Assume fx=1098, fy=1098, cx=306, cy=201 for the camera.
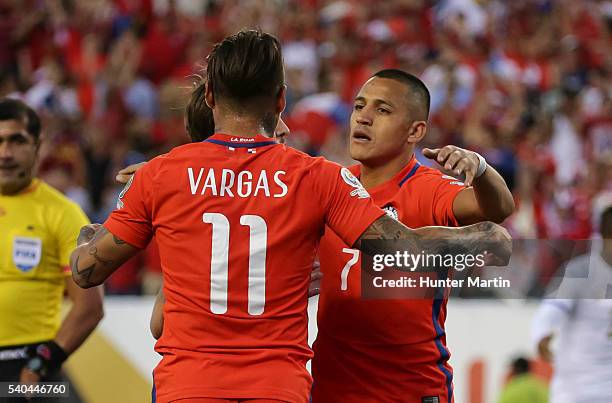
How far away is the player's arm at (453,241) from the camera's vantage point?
11.7ft

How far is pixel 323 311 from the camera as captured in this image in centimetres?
436

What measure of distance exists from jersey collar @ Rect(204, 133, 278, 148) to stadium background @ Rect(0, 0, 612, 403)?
15.3 feet

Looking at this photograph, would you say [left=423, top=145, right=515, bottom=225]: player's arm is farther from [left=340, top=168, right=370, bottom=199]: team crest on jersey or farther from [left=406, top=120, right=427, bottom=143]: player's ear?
[left=406, top=120, right=427, bottom=143]: player's ear

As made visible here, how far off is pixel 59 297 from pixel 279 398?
2449mm

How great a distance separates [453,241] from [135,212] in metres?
1.05

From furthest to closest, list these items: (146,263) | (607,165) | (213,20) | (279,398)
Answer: (213,20), (607,165), (146,263), (279,398)

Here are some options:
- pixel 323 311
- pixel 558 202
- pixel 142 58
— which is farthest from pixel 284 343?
pixel 142 58

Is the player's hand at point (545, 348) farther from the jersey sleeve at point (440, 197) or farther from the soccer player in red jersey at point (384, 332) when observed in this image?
the jersey sleeve at point (440, 197)

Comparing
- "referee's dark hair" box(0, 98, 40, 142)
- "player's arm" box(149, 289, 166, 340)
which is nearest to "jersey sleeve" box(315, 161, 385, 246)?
"player's arm" box(149, 289, 166, 340)

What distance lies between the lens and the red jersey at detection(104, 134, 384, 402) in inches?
135

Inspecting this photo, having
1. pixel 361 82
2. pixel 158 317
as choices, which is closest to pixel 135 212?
pixel 158 317


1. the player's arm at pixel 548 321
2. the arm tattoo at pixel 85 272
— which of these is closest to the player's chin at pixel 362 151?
the arm tattoo at pixel 85 272

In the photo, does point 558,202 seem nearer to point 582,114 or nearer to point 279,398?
point 582,114

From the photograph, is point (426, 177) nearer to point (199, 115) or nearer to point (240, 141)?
point (199, 115)
